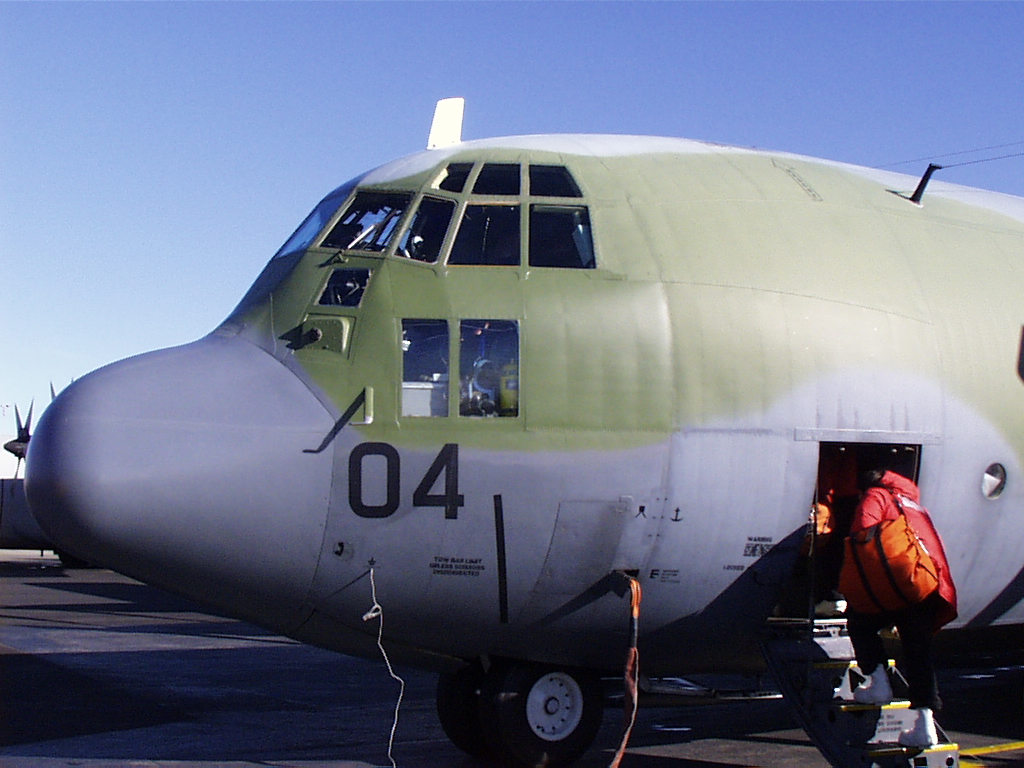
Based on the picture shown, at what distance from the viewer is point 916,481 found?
8.22 metres

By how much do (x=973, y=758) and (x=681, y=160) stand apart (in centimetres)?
544

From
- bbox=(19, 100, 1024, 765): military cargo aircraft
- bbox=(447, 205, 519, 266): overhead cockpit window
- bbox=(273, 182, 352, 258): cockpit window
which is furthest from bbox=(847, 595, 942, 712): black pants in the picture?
bbox=(273, 182, 352, 258): cockpit window

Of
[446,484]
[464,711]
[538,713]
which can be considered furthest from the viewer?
[464,711]

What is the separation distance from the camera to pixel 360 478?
7.41 m

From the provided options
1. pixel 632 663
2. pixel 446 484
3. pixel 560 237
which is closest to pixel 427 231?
pixel 560 237

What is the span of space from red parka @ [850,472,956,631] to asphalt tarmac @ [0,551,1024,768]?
262 cm

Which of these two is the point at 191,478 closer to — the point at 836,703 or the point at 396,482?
the point at 396,482

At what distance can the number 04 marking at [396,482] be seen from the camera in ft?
24.3

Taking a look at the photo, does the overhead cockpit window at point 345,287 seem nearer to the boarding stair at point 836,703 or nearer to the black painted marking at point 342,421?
the black painted marking at point 342,421

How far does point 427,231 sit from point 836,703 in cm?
421

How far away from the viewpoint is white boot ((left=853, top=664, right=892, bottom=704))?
7840 millimetres

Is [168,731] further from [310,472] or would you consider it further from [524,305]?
[524,305]

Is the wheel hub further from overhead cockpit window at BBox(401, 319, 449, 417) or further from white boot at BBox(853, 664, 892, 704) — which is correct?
overhead cockpit window at BBox(401, 319, 449, 417)

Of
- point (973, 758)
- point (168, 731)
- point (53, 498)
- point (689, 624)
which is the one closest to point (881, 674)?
point (689, 624)
